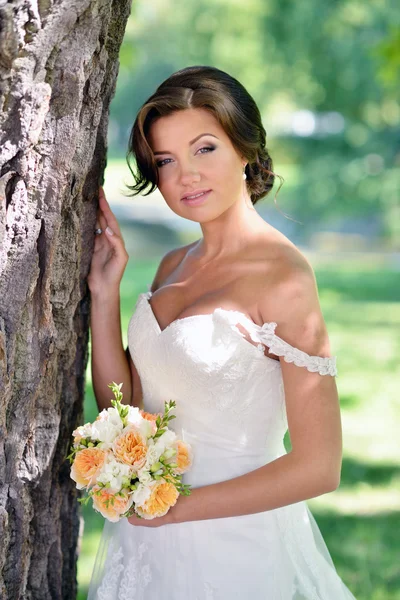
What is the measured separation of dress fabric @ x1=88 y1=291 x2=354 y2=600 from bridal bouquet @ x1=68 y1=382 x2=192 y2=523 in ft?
0.78

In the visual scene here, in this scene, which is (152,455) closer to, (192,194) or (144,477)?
(144,477)

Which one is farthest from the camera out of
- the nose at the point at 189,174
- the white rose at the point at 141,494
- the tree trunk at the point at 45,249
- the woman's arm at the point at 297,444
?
the nose at the point at 189,174

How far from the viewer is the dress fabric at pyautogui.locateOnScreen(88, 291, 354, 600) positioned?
2.58 meters

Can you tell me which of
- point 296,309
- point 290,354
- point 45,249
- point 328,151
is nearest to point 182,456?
point 290,354

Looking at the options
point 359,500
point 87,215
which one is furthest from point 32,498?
point 359,500

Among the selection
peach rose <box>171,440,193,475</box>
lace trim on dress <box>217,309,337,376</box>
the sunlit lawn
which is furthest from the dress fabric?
the sunlit lawn

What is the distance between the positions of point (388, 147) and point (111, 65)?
2038 cm

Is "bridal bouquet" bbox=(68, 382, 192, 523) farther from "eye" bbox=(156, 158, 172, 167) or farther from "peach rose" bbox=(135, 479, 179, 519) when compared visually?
"eye" bbox=(156, 158, 172, 167)

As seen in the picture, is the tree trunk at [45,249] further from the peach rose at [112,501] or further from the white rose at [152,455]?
the white rose at [152,455]

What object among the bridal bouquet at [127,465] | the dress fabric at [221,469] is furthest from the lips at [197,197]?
the bridal bouquet at [127,465]

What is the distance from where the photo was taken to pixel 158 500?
2.35 m

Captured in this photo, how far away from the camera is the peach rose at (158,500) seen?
234 centimetres

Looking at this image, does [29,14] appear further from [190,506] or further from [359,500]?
[359,500]

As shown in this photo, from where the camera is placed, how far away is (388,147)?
72.2 ft
